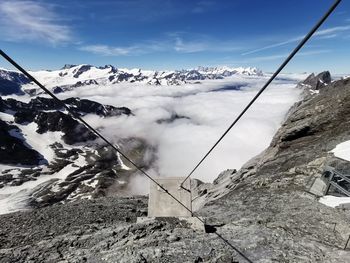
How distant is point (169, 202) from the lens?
2389cm

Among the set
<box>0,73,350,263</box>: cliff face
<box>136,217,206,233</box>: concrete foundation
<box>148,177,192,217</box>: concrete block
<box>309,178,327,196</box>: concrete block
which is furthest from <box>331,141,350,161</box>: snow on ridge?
<box>136,217,206,233</box>: concrete foundation

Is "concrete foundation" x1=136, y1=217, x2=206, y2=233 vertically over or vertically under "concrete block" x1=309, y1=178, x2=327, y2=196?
under

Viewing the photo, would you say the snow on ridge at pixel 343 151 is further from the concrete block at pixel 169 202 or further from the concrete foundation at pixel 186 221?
the concrete foundation at pixel 186 221

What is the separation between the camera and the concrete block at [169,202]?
75.0 feet

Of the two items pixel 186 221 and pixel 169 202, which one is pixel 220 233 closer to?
pixel 186 221

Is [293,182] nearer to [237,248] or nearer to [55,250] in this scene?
[237,248]

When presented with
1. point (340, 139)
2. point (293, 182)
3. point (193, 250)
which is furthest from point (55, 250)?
point (340, 139)

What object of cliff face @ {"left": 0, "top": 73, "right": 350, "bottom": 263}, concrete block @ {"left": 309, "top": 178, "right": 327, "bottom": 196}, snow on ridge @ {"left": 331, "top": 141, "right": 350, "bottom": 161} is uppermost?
snow on ridge @ {"left": 331, "top": 141, "right": 350, "bottom": 161}

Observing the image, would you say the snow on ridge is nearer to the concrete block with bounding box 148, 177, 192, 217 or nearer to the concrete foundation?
the concrete block with bounding box 148, 177, 192, 217

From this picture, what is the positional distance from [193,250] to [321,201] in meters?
12.8

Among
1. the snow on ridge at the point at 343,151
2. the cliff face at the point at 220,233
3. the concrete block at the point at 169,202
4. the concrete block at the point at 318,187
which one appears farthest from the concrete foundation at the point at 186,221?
the snow on ridge at the point at 343,151

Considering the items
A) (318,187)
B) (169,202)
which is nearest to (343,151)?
(318,187)

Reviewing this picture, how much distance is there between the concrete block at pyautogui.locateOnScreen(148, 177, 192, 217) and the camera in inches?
901

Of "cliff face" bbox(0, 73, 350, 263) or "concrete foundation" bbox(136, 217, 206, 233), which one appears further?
"concrete foundation" bbox(136, 217, 206, 233)
